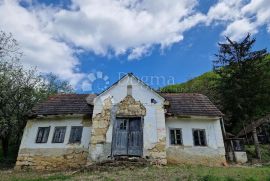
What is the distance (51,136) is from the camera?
57.1 feet

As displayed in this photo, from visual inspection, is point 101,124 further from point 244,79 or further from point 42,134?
point 244,79

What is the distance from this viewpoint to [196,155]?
16203mm

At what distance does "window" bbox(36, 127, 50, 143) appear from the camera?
17370mm

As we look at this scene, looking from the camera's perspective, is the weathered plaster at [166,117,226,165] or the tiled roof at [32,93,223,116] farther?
the tiled roof at [32,93,223,116]

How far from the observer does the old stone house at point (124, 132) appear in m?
15.3

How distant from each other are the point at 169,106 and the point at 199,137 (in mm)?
3093

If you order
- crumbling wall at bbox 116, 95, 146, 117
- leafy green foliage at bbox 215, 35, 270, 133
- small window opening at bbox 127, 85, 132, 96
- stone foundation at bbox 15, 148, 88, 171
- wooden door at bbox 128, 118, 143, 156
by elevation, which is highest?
leafy green foliage at bbox 215, 35, 270, 133

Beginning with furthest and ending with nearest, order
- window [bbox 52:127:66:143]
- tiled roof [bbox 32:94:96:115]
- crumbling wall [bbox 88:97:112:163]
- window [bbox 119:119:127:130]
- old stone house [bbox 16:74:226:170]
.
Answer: tiled roof [bbox 32:94:96:115] → window [bbox 52:127:66:143] → window [bbox 119:119:127:130] → old stone house [bbox 16:74:226:170] → crumbling wall [bbox 88:97:112:163]

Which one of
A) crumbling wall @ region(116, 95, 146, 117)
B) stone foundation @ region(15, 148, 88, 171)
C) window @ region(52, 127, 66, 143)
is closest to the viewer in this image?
crumbling wall @ region(116, 95, 146, 117)

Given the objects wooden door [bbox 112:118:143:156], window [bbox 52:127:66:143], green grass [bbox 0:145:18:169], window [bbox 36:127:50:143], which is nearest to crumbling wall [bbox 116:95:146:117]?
wooden door [bbox 112:118:143:156]

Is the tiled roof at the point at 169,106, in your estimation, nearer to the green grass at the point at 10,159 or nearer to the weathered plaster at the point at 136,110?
the weathered plaster at the point at 136,110

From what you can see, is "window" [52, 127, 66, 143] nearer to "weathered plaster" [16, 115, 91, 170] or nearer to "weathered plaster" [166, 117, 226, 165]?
"weathered plaster" [16, 115, 91, 170]

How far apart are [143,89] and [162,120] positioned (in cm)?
257

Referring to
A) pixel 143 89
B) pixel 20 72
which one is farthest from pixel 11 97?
pixel 143 89
